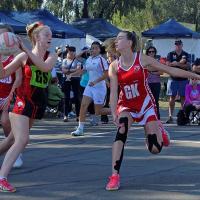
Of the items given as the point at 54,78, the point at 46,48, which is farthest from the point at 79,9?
the point at 46,48

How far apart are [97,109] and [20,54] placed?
21.6 feet

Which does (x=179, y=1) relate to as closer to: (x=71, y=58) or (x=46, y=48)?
(x=71, y=58)

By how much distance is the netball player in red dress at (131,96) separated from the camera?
8.12 metres

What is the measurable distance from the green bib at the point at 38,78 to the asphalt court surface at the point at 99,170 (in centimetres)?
120

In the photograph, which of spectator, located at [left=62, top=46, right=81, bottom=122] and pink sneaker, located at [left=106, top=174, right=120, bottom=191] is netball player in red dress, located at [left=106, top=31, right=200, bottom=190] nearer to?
pink sneaker, located at [left=106, top=174, right=120, bottom=191]

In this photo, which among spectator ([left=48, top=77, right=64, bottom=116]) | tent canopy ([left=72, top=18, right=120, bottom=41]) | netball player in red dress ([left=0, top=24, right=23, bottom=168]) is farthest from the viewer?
tent canopy ([left=72, top=18, right=120, bottom=41])

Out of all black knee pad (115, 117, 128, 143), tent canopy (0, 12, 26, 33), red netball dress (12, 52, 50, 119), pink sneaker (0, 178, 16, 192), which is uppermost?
tent canopy (0, 12, 26, 33)

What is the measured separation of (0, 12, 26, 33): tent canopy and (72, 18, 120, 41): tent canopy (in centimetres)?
1230

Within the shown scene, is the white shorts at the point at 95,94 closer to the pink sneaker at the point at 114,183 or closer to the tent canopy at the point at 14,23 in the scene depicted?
the pink sneaker at the point at 114,183

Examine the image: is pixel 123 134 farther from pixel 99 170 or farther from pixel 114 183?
pixel 99 170

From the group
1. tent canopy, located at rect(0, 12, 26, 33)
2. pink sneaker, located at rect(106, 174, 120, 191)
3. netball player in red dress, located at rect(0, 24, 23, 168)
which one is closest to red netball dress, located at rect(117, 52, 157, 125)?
pink sneaker, located at rect(106, 174, 120, 191)

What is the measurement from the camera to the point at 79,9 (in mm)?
53719

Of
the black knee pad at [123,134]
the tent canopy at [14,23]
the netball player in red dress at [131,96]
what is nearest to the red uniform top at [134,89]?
the netball player in red dress at [131,96]

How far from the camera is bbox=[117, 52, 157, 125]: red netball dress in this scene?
8.15m
